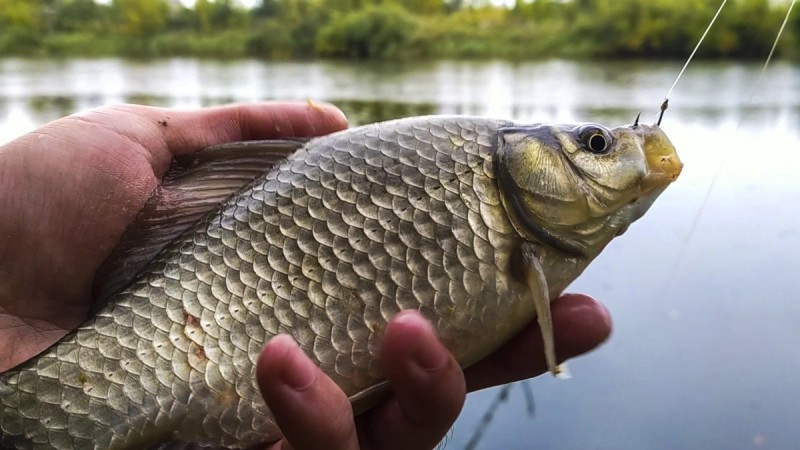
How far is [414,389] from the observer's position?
1716 millimetres

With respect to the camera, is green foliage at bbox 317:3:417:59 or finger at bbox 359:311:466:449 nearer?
→ finger at bbox 359:311:466:449

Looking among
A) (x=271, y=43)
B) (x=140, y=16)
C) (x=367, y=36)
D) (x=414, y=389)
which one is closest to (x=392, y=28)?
(x=367, y=36)

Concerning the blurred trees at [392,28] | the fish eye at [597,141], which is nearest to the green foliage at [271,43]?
the blurred trees at [392,28]

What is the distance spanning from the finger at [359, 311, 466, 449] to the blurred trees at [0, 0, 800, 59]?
19885 millimetres

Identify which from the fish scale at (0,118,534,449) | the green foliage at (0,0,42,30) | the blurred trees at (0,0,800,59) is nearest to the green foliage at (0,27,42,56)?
the blurred trees at (0,0,800,59)

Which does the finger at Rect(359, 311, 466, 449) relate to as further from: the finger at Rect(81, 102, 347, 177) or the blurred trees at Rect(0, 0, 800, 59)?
the blurred trees at Rect(0, 0, 800, 59)

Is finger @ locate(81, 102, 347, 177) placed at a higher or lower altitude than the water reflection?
higher

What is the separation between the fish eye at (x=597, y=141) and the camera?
73.1 inches

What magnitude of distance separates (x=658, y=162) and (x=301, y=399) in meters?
1.20

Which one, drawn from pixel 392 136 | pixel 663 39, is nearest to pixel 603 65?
pixel 663 39

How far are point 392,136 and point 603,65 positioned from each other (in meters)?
24.8

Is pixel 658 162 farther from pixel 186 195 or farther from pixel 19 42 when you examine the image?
pixel 19 42

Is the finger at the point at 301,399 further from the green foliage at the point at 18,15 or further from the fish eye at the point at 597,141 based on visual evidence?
the green foliage at the point at 18,15

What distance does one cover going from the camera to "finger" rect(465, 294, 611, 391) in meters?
1.96
